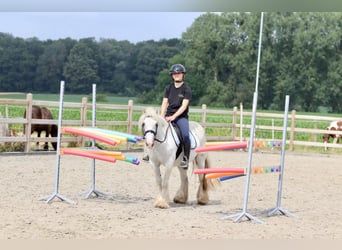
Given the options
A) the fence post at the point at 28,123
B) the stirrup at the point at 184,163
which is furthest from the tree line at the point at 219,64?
the stirrup at the point at 184,163

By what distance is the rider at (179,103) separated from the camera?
5840 mm

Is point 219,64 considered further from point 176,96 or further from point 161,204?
point 161,204

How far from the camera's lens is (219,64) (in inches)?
1560

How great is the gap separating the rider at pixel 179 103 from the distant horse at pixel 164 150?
0.08 metres

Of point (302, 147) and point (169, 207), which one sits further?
point (302, 147)

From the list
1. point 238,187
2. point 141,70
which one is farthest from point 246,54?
point 238,187

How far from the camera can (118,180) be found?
812 cm

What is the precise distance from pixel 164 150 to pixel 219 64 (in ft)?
112

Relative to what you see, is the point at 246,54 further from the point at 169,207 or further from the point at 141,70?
the point at 169,207

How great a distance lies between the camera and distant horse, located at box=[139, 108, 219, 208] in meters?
5.62

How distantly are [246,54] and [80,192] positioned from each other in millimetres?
32733

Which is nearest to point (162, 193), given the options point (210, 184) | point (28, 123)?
point (210, 184)

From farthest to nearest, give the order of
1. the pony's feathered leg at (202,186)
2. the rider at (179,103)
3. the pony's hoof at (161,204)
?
the pony's feathered leg at (202,186) < the rider at (179,103) < the pony's hoof at (161,204)

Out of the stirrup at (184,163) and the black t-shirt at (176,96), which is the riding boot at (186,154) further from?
the black t-shirt at (176,96)
